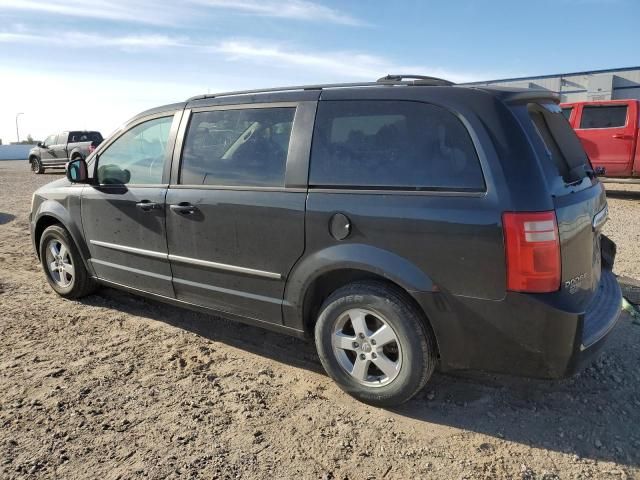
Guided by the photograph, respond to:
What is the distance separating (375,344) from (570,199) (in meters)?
1.29

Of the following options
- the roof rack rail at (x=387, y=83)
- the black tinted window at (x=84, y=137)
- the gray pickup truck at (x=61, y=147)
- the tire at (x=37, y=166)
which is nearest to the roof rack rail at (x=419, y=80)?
the roof rack rail at (x=387, y=83)

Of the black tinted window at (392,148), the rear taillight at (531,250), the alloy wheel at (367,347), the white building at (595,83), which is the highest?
the white building at (595,83)

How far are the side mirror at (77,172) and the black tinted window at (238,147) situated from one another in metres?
1.13

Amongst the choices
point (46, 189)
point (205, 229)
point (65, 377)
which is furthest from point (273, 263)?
point (46, 189)

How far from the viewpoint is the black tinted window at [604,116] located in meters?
10.9

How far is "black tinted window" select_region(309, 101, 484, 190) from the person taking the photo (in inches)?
102

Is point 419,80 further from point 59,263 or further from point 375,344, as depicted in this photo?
point 59,263

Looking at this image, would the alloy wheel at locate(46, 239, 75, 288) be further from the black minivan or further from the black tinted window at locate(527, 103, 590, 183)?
the black tinted window at locate(527, 103, 590, 183)

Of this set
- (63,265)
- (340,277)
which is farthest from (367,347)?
(63,265)

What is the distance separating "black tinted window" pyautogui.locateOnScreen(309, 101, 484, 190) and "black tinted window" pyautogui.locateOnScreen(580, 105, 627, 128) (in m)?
10.3

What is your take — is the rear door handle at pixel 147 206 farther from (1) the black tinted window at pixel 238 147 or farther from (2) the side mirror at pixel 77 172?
(2) the side mirror at pixel 77 172

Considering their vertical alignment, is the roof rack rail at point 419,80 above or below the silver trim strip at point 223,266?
above

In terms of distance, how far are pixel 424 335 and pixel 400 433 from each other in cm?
54

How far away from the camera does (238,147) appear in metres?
3.41
